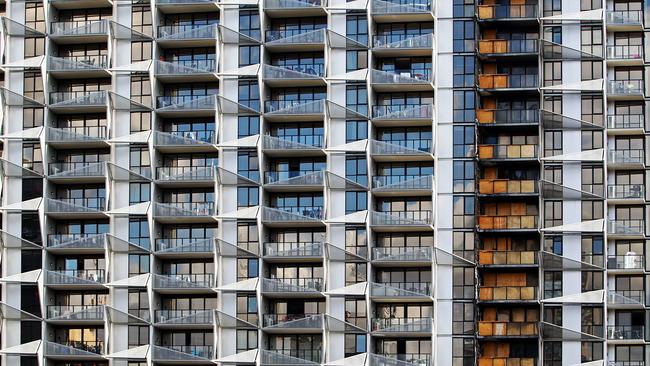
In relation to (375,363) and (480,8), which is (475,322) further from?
(480,8)

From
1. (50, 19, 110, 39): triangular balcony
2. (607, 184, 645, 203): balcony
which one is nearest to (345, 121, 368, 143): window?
(607, 184, 645, 203): balcony

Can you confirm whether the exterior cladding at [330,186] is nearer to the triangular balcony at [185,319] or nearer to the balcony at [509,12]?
the balcony at [509,12]

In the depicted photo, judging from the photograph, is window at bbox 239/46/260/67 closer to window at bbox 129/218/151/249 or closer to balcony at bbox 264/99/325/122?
balcony at bbox 264/99/325/122

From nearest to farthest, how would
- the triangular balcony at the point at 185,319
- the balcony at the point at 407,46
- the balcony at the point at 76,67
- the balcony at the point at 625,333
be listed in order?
the balcony at the point at 625,333
the triangular balcony at the point at 185,319
the balcony at the point at 407,46
the balcony at the point at 76,67

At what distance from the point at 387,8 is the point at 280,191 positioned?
13162 mm

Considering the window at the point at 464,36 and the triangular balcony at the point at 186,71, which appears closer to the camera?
the window at the point at 464,36

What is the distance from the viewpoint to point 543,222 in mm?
86125

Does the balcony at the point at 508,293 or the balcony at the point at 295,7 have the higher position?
the balcony at the point at 295,7

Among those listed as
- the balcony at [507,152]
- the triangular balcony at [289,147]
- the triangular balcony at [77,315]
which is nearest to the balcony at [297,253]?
the triangular balcony at [289,147]

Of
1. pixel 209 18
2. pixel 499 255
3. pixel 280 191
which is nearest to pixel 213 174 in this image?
pixel 280 191

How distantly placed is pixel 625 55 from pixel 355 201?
63.4ft

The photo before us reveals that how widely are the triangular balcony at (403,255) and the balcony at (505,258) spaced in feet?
10.6

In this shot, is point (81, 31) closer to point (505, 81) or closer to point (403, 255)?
point (403, 255)

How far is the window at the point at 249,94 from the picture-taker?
293ft
